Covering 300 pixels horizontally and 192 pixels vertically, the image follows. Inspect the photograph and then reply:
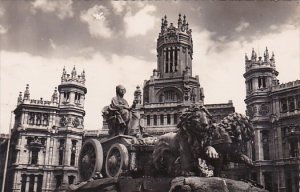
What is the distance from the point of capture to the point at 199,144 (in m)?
11.1

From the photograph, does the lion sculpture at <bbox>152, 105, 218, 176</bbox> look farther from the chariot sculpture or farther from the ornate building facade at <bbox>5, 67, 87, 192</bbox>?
the ornate building facade at <bbox>5, 67, 87, 192</bbox>

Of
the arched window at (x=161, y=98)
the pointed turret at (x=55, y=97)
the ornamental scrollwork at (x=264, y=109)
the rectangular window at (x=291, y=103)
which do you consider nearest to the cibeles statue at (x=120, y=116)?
the rectangular window at (x=291, y=103)

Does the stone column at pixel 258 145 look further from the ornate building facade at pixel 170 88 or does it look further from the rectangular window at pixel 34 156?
the rectangular window at pixel 34 156

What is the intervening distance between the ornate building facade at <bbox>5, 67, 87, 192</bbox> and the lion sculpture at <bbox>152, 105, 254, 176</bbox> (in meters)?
52.5

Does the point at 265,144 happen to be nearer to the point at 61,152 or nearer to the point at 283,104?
the point at 283,104

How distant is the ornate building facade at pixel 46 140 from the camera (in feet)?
204

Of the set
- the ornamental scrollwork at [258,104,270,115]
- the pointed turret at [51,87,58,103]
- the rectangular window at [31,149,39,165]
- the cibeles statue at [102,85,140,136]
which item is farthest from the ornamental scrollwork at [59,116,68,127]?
the cibeles statue at [102,85,140,136]

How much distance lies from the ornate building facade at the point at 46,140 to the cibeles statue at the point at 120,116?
4994cm

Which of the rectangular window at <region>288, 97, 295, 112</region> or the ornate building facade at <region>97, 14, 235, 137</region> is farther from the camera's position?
the ornate building facade at <region>97, 14, 235, 137</region>

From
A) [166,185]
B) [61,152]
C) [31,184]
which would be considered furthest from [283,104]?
[166,185]

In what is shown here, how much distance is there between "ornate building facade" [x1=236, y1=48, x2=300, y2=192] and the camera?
175 ft

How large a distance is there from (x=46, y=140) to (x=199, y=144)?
2234 inches

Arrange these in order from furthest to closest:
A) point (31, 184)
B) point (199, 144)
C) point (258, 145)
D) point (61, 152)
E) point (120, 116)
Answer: point (61, 152) → point (31, 184) → point (258, 145) → point (120, 116) → point (199, 144)

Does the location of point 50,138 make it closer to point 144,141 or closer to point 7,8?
point 7,8
